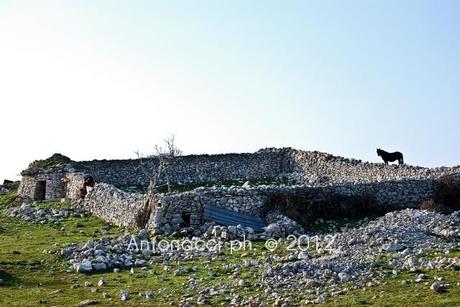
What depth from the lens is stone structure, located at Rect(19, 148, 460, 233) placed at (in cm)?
2966

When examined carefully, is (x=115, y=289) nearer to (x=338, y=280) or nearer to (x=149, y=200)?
(x=338, y=280)

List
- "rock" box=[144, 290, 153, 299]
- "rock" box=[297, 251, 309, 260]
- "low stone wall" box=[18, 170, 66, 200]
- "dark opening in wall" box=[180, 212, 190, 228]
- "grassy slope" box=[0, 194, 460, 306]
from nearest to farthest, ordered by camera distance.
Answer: "grassy slope" box=[0, 194, 460, 306], "rock" box=[144, 290, 153, 299], "rock" box=[297, 251, 309, 260], "dark opening in wall" box=[180, 212, 190, 228], "low stone wall" box=[18, 170, 66, 200]

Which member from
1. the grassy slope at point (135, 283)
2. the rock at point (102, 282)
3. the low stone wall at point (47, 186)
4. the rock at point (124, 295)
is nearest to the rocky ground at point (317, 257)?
the grassy slope at point (135, 283)

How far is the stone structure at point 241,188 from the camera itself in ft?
97.3

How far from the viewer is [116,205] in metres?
33.3

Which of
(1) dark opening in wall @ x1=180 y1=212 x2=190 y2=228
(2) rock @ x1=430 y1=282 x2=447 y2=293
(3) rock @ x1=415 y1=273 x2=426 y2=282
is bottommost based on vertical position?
(2) rock @ x1=430 y1=282 x2=447 y2=293

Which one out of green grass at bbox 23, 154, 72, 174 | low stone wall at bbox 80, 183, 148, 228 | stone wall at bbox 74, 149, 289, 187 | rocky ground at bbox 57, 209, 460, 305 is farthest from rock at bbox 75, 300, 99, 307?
stone wall at bbox 74, 149, 289, 187

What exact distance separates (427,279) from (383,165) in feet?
90.4

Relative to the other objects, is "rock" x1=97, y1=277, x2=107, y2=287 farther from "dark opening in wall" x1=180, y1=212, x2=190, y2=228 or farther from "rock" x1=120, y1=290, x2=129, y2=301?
"dark opening in wall" x1=180, y1=212, x2=190, y2=228

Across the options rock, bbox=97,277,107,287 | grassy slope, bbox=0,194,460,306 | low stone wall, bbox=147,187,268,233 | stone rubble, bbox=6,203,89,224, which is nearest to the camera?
grassy slope, bbox=0,194,460,306

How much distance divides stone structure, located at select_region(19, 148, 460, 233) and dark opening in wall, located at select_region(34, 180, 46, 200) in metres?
0.06

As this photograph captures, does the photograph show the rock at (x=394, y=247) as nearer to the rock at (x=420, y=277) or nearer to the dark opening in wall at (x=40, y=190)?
Result: the rock at (x=420, y=277)

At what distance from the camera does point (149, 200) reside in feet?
99.3

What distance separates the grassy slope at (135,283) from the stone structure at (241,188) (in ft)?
13.5
